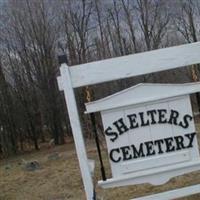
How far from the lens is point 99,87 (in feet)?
61.0

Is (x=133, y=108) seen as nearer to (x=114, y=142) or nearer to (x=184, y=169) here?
(x=114, y=142)

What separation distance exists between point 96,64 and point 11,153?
44.6ft

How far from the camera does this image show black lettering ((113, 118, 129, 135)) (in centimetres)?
383

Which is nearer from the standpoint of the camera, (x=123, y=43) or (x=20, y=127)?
(x=20, y=127)

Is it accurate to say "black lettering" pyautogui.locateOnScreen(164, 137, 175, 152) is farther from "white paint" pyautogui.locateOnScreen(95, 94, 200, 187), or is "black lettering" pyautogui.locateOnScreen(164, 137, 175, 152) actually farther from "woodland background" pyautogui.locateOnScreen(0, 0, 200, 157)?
"woodland background" pyautogui.locateOnScreen(0, 0, 200, 157)

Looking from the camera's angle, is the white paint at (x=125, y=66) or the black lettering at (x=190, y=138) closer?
the white paint at (x=125, y=66)

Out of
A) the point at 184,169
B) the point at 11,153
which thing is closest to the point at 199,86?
the point at 184,169

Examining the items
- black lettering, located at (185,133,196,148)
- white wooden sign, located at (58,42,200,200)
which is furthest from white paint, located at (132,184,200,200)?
black lettering, located at (185,133,196,148)

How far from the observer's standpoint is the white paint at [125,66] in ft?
12.3

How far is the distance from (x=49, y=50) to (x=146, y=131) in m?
14.3

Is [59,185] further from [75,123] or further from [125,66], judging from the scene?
[125,66]

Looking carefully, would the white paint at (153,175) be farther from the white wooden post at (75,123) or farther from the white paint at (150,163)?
the white wooden post at (75,123)

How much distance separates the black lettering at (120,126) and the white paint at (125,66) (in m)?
0.35

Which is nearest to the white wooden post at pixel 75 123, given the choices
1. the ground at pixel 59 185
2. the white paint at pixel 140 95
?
the white paint at pixel 140 95
